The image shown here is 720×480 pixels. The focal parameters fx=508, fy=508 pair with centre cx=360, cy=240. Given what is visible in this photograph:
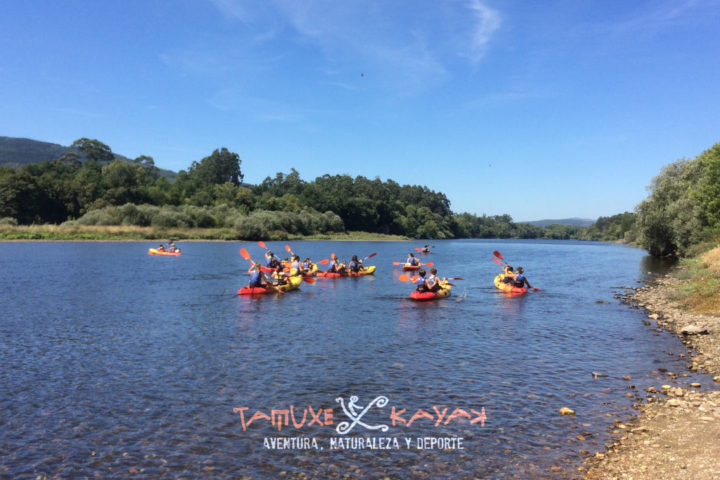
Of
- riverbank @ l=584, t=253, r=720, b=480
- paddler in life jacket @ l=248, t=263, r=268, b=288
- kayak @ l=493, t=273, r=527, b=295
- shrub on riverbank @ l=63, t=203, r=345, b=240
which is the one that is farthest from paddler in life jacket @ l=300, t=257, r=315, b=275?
shrub on riverbank @ l=63, t=203, r=345, b=240

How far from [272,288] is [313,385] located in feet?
50.9

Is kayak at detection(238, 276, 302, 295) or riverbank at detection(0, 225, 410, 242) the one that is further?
riverbank at detection(0, 225, 410, 242)

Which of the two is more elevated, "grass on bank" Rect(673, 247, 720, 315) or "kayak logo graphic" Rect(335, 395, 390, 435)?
"grass on bank" Rect(673, 247, 720, 315)

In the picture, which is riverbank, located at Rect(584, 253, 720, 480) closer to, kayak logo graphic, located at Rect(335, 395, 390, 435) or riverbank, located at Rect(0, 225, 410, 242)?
kayak logo graphic, located at Rect(335, 395, 390, 435)

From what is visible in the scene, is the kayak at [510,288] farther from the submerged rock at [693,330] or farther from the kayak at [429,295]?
the submerged rock at [693,330]

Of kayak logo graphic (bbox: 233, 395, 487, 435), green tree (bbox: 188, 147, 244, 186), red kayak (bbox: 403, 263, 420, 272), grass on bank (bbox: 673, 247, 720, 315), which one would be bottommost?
kayak logo graphic (bbox: 233, 395, 487, 435)

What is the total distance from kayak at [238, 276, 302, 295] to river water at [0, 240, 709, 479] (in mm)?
1991

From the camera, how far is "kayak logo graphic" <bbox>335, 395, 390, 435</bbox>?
9.00 m

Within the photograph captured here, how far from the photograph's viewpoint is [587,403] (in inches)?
396

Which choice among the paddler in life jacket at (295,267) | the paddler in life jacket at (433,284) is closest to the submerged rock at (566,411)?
the paddler in life jacket at (433,284)

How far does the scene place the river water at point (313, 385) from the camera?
777 centimetres

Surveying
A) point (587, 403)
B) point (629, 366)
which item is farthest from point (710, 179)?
point (587, 403)

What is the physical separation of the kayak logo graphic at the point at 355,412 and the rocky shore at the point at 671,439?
361 centimetres

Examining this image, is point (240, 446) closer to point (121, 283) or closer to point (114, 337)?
point (114, 337)
